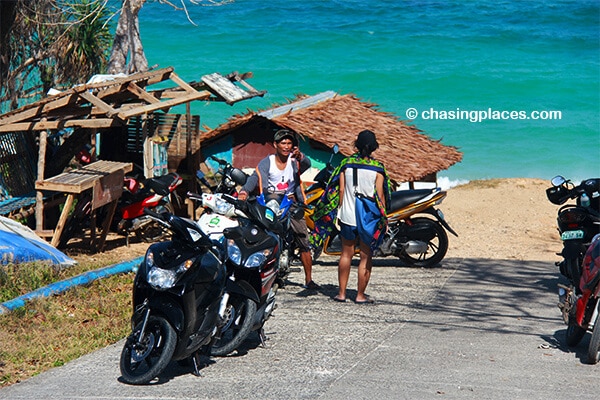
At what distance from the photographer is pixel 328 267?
470 inches

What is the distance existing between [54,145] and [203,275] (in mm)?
7596

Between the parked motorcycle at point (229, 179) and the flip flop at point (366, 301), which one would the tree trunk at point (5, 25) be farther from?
the flip flop at point (366, 301)

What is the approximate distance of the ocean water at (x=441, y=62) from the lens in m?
37.3

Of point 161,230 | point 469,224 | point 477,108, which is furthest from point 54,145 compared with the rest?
point 477,108

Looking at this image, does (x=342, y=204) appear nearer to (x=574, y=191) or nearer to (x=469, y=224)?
(x=574, y=191)

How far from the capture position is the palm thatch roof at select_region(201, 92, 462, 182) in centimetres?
1515

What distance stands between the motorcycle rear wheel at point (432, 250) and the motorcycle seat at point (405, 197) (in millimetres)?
290

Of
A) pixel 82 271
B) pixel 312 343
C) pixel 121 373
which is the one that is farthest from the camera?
pixel 82 271

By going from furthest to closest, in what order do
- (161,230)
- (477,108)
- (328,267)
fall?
(477,108) → (161,230) → (328,267)

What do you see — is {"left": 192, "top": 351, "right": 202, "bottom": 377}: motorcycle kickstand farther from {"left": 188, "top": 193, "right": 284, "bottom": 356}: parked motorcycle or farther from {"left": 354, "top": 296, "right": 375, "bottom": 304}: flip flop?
{"left": 354, "top": 296, "right": 375, "bottom": 304}: flip flop

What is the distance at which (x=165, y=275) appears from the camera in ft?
20.9

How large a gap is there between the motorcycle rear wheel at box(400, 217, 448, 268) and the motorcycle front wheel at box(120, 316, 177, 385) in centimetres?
560

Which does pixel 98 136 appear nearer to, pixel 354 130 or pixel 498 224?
pixel 354 130

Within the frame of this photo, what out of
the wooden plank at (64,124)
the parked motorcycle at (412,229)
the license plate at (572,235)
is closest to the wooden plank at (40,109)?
the wooden plank at (64,124)
